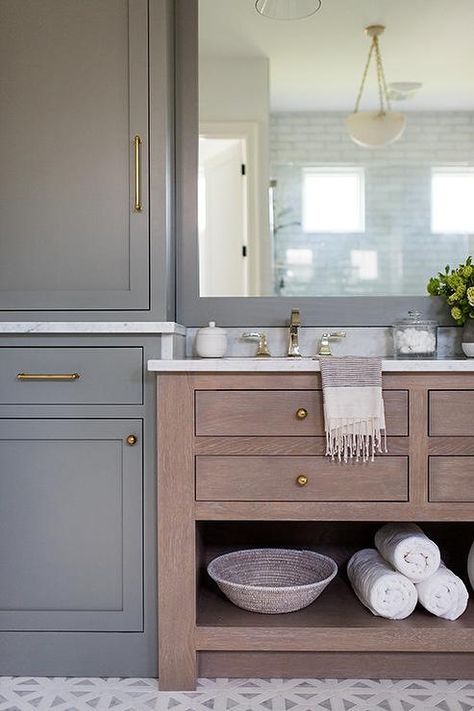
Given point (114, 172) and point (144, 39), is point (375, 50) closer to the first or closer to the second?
point (144, 39)

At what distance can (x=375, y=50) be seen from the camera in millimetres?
2369

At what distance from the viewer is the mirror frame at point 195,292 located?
233 cm

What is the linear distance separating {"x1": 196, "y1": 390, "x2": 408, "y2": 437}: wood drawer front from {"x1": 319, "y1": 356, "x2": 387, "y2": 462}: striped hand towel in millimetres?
57

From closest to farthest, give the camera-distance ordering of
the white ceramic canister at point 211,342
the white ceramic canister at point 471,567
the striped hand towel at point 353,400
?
the striped hand towel at point 353,400 < the white ceramic canister at point 471,567 < the white ceramic canister at point 211,342

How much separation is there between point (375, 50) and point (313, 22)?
228 millimetres

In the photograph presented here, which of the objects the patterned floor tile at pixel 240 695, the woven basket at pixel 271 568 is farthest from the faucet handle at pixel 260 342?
the patterned floor tile at pixel 240 695

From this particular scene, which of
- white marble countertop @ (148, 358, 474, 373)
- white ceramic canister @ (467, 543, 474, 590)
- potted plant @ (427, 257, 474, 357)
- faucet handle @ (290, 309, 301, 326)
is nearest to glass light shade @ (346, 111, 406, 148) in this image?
potted plant @ (427, 257, 474, 357)

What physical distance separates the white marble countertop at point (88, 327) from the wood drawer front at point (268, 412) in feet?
0.75

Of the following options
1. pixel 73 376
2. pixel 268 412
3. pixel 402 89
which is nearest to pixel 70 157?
pixel 73 376

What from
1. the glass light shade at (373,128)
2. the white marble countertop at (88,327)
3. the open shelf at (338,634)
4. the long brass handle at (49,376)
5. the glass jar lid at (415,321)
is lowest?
the open shelf at (338,634)

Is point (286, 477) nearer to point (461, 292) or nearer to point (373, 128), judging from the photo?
point (461, 292)

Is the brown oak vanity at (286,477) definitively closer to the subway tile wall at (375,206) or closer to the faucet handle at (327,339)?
the faucet handle at (327,339)

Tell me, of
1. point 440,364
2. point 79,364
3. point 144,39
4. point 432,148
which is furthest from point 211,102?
point 440,364

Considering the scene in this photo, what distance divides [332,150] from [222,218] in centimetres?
44
